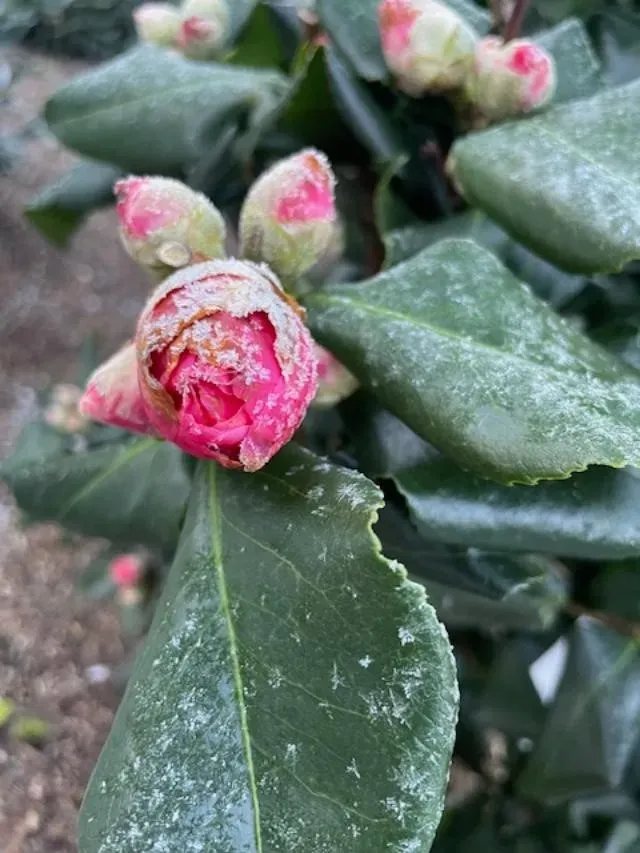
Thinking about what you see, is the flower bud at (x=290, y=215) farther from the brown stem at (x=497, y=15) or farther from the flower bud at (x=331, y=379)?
the brown stem at (x=497, y=15)

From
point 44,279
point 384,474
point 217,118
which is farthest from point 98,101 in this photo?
point 44,279

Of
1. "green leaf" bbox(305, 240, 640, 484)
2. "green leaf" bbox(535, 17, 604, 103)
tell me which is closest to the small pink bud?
"green leaf" bbox(305, 240, 640, 484)

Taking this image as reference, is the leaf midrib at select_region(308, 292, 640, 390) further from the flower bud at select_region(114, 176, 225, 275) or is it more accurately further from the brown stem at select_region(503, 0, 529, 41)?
the brown stem at select_region(503, 0, 529, 41)

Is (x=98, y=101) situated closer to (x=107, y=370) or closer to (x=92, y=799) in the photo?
(x=107, y=370)

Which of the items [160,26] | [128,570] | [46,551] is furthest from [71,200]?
[46,551]

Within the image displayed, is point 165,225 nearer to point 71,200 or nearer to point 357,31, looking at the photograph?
point 357,31

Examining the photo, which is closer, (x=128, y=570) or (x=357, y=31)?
(x=357, y=31)
